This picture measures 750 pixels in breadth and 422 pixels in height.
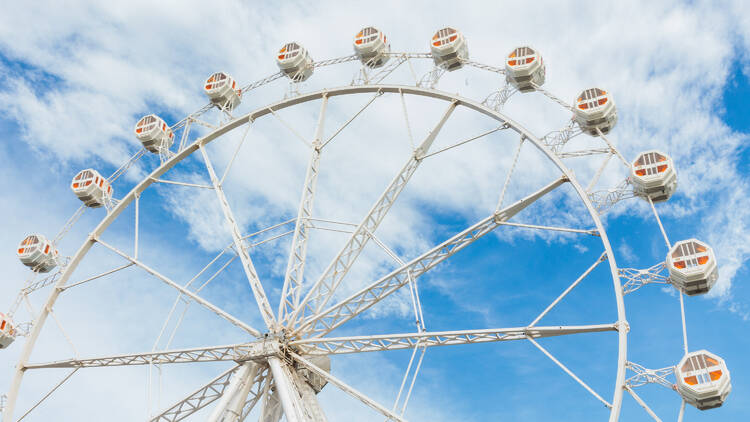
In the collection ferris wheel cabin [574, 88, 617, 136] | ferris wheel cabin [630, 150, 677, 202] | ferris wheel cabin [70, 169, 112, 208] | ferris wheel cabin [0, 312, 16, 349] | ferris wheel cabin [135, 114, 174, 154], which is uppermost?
ferris wheel cabin [135, 114, 174, 154]

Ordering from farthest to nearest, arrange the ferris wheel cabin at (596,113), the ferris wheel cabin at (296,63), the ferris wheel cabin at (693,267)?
the ferris wheel cabin at (296,63) → the ferris wheel cabin at (596,113) → the ferris wheel cabin at (693,267)

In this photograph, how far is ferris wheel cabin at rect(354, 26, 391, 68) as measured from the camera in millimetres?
27062

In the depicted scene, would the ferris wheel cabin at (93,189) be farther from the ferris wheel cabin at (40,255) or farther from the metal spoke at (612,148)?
the metal spoke at (612,148)

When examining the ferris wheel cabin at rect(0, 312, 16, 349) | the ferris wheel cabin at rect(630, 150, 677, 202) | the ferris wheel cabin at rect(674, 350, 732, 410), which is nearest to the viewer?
the ferris wheel cabin at rect(674, 350, 732, 410)

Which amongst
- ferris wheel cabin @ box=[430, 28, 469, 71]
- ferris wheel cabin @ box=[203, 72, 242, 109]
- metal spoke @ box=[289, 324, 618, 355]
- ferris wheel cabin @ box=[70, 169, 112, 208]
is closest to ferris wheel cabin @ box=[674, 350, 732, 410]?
metal spoke @ box=[289, 324, 618, 355]

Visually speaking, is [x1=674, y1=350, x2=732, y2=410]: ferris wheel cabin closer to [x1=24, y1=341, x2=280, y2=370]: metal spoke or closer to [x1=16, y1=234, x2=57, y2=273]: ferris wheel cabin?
[x1=24, y1=341, x2=280, y2=370]: metal spoke

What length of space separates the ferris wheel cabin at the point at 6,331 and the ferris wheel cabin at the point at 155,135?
8.43 meters

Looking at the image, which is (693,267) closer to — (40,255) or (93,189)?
(93,189)

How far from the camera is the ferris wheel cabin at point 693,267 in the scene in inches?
703

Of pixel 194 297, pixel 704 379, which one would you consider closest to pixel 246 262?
pixel 194 297

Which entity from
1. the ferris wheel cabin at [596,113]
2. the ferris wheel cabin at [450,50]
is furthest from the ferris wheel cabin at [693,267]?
the ferris wheel cabin at [450,50]

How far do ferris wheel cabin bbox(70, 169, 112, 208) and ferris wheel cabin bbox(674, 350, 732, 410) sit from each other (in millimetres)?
22067

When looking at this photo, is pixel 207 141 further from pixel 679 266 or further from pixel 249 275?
pixel 679 266

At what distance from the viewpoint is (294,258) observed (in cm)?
2255
